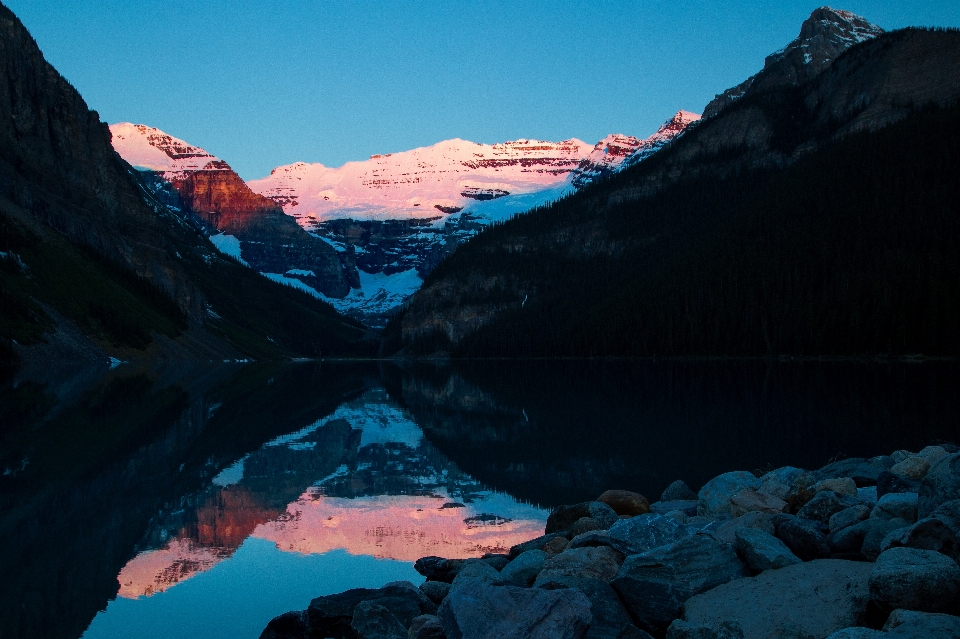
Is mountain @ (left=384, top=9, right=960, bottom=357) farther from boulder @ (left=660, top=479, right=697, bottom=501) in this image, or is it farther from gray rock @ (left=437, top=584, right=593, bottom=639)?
gray rock @ (left=437, top=584, right=593, bottom=639)

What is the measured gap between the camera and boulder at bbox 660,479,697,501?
18.0 metres

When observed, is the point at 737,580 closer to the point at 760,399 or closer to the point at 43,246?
the point at 760,399

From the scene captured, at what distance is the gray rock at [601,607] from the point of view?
970cm

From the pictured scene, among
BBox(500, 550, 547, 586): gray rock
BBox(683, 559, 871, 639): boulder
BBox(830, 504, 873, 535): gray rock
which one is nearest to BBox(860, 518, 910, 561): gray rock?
BBox(683, 559, 871, 639): boulder

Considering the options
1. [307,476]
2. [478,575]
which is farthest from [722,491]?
[307,476]

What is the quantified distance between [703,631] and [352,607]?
485 cm

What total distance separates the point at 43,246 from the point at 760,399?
121 meters

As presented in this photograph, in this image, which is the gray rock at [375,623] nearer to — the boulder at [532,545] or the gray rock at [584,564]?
the gray rock at [584,564]

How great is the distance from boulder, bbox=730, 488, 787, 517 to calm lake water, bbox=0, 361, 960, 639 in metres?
4.37

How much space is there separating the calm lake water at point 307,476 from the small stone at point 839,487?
15.9 feet

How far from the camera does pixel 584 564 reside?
11492mm

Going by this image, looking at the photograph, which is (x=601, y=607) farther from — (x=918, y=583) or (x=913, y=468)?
(x=913, y=468)

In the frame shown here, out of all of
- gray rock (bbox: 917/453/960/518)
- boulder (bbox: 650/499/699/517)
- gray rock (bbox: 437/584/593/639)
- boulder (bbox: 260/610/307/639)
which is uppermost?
gray rock (bbox: 917/453/960/518)

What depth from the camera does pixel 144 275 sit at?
17250 cm
